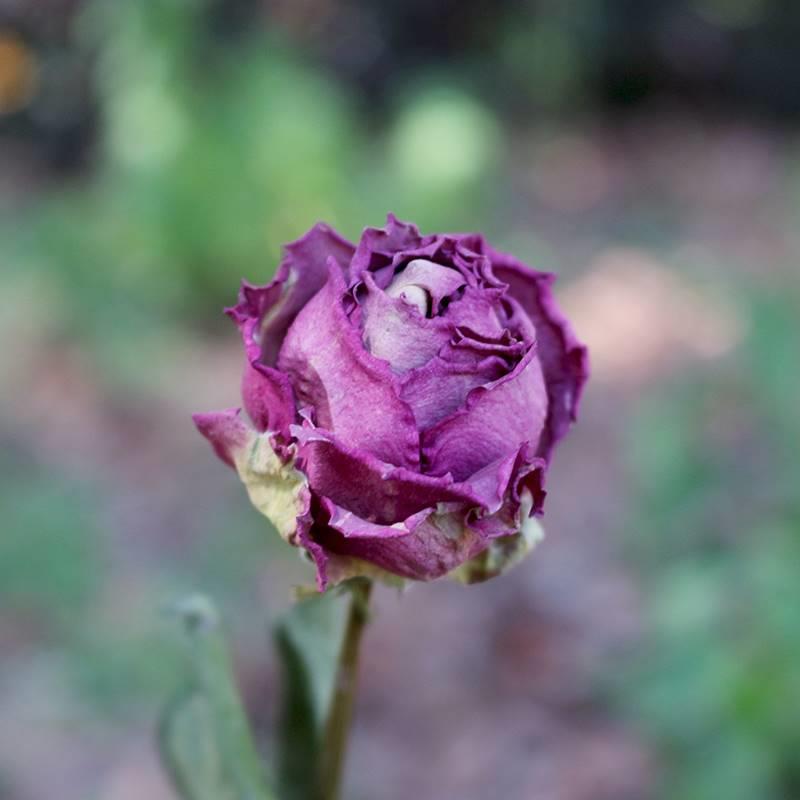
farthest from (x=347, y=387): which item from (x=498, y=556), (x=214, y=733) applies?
(x=214, y=733)

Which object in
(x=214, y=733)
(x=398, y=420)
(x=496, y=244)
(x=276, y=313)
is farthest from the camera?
(x=496, y=244)

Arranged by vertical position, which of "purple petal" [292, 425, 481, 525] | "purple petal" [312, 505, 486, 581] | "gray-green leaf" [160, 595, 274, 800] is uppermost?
"purple petal" [292, 425, 481, 525]

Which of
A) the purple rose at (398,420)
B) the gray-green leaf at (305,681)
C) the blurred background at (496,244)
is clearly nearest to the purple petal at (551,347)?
the purple rose at (398,420)

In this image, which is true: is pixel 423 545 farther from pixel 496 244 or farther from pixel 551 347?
pixel 496 244

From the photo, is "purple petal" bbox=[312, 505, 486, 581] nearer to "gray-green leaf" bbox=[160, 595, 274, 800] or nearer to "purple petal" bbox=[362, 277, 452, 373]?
"purple petal" bbox=[362, 277, 452, 373]

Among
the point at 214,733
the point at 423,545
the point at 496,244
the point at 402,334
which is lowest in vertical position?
the point at 214,733

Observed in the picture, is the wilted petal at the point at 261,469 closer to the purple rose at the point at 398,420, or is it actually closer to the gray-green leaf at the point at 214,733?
the purple rose at the point at 398,420

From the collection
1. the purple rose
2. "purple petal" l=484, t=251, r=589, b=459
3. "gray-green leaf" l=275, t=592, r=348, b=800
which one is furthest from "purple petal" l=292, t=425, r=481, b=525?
"gray-green leaf" l=275, t=592, r=348, b=800
